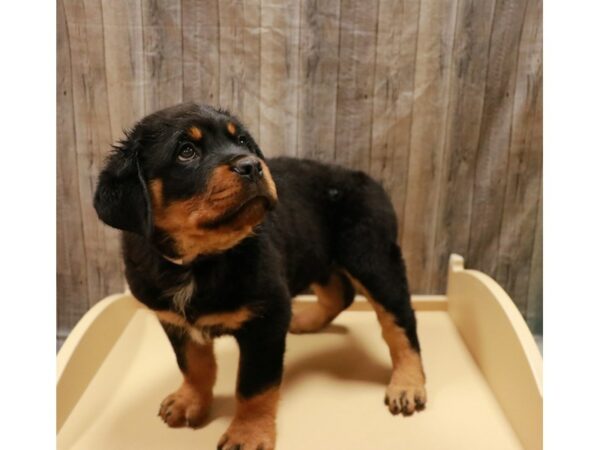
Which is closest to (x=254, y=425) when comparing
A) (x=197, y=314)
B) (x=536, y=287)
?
(x=197, y=314)

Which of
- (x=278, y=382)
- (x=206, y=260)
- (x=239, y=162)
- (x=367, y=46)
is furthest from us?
(x=367, y=46)

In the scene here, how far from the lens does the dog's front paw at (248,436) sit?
174 centimetres

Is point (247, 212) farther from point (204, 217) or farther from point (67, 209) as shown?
point (67, 209)

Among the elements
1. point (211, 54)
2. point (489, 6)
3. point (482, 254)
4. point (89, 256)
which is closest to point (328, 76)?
point (211, 54)

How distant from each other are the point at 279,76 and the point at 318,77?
0.16 m

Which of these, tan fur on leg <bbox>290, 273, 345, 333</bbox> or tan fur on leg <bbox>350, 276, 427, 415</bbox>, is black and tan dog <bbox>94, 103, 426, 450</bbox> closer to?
tan fur on leg <bbox>350, 276, 427, 415</bbox>

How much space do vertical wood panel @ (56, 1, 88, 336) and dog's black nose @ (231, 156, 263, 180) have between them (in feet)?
3.31

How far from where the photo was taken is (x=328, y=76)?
2.29 meters

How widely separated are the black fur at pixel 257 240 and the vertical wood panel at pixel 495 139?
1.86ft

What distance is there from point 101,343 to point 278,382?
89 cm

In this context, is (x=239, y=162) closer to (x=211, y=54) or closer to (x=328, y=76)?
(x=211, y=54)

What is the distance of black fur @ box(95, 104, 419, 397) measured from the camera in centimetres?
153

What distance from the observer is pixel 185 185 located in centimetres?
150

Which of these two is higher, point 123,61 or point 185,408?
point 123,61
